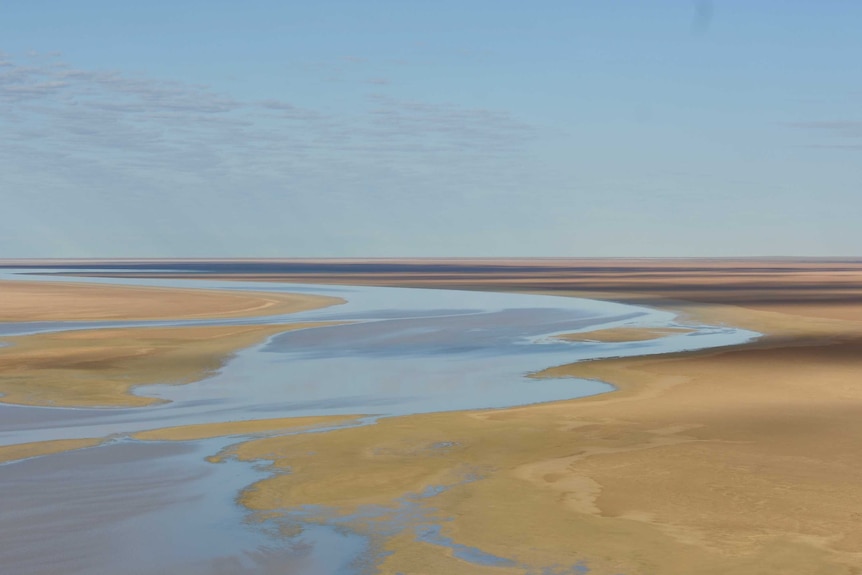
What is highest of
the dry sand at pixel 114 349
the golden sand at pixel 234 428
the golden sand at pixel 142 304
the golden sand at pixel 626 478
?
the golden sand at pixel 626 478

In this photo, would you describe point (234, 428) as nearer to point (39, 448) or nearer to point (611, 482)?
point (39, 448)

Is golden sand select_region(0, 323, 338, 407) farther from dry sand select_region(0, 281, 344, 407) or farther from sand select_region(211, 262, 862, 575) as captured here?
sand select_region(211, 262, 862, 575)

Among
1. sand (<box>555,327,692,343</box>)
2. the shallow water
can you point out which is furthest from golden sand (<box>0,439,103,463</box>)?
sand (<box>555,327,692,343</box>)

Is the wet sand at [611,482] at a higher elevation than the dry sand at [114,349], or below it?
higher

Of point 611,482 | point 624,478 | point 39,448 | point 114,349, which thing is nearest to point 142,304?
point 114,349

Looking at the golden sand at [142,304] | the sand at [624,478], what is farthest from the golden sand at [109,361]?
the golden sand at [142,304]

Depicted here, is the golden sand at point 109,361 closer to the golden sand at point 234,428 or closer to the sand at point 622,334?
the golden sand at point 234,428
